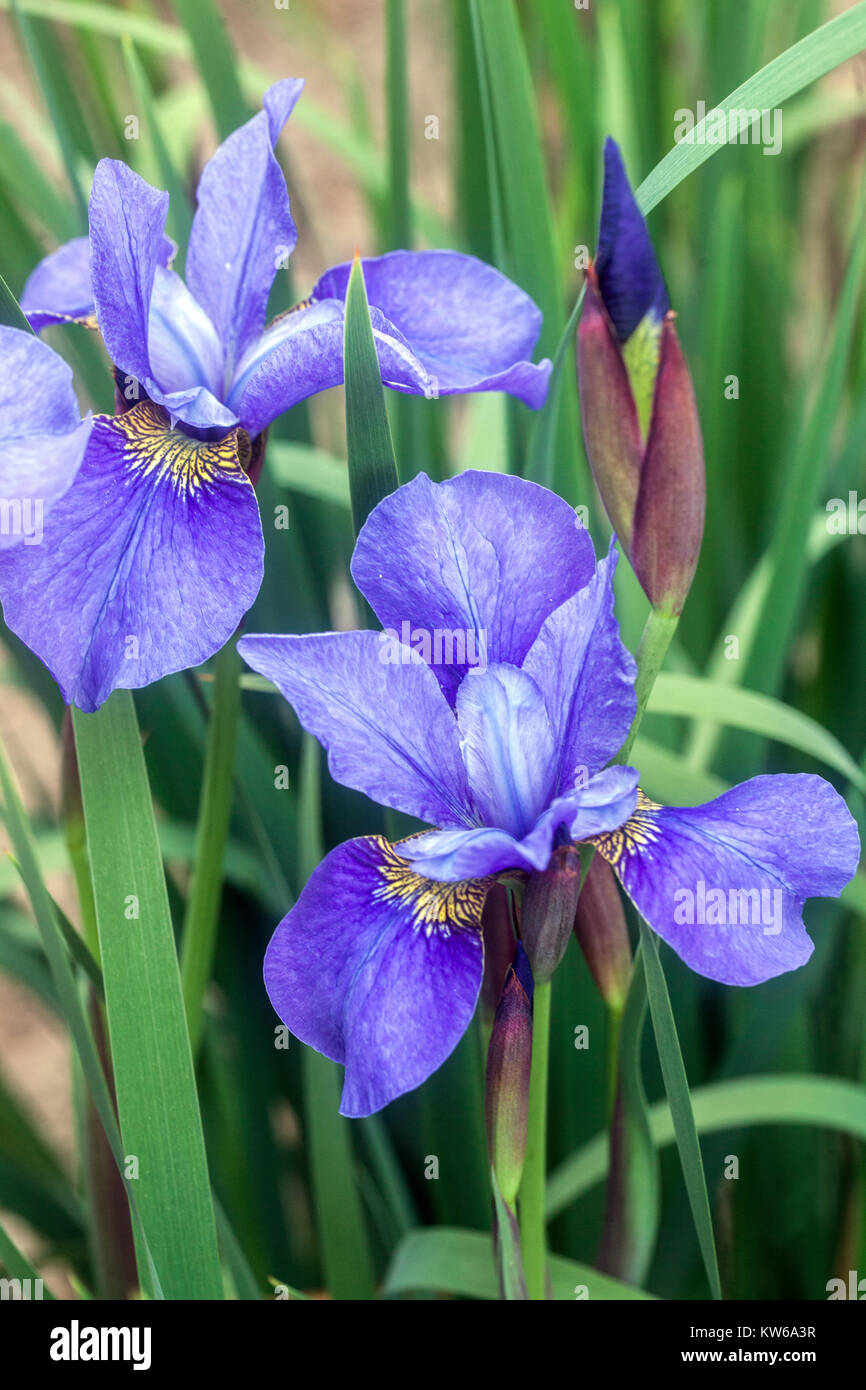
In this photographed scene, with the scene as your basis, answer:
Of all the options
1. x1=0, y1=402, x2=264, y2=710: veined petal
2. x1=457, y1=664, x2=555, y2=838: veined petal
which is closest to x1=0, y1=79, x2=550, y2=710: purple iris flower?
x1=0, y1=402, x2=264, y2=710: veined petal

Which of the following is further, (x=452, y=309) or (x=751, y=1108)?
(x=751, y=1108)

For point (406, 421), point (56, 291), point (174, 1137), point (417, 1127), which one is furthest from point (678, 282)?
point (174, 1137)

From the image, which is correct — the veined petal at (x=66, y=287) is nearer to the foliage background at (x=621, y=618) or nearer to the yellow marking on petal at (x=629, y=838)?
the foliage background at (x=621, y=618)

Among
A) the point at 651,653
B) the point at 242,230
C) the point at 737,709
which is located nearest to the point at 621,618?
the point at 737,709

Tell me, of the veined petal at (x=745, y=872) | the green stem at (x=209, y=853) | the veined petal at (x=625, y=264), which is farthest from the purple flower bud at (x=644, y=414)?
the green stem at (x=209, y=853)

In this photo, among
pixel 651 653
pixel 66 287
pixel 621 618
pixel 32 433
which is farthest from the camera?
pixel 621 618

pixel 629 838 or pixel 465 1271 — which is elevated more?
pixel 629 838

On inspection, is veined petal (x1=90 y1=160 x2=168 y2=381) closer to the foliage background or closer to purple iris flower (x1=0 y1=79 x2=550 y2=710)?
purple iris flower (x1=0 y1=79 x2=550 y2=710)

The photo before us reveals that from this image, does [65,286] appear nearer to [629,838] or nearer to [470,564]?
[470,564]
